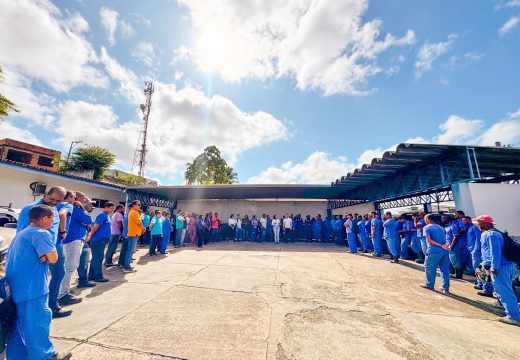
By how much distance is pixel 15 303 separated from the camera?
1.99m

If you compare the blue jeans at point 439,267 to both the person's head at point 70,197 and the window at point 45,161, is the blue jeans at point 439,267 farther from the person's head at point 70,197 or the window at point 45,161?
the window at point 45,161

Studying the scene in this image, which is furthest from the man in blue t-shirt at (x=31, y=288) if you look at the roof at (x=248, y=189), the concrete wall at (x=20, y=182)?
the concrete wall at (x=20, y=182)

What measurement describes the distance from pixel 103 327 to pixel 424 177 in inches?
461

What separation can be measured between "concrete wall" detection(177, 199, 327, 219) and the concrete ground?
40.6ft

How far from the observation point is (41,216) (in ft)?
7.28

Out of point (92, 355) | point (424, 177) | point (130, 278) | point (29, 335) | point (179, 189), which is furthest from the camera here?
point (179, 189)

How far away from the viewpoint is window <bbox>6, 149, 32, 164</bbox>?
801 inches

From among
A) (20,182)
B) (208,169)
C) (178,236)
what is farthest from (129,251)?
(208,169)

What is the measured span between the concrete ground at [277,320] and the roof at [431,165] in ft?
12.7

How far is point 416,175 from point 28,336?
11695 mm

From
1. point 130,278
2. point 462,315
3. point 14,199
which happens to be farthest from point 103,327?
point 14,199

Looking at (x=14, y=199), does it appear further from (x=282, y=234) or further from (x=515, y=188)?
(x=515, y=188)

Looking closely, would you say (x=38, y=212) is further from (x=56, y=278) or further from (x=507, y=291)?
(x=507, y=291)

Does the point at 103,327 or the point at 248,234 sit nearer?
the point at 103,327
